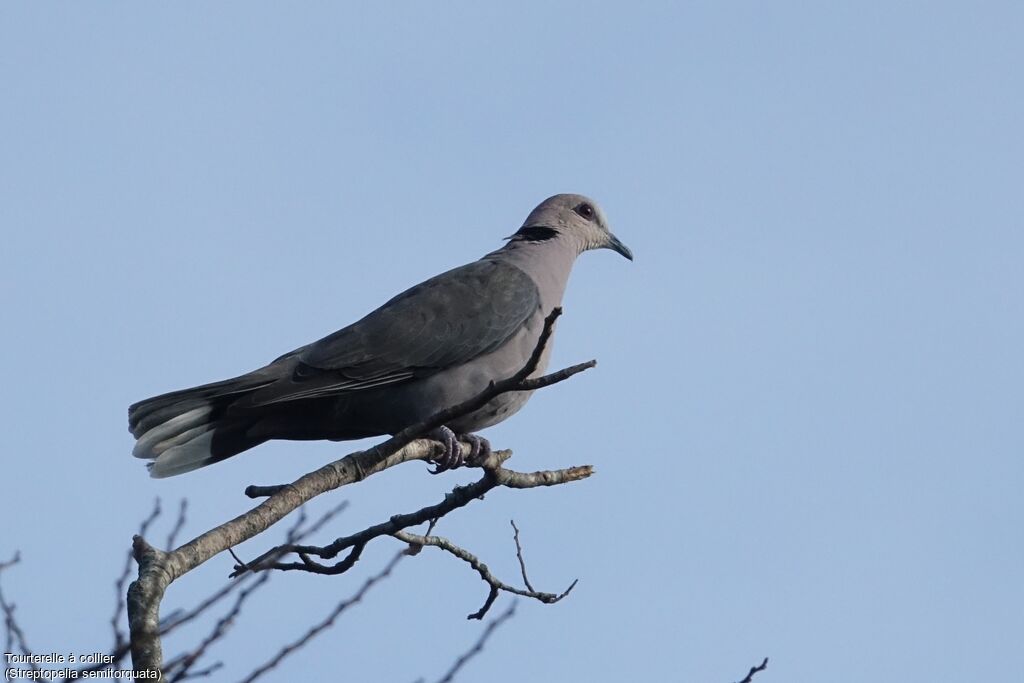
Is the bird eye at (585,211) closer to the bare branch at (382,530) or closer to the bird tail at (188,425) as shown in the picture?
the bird tail at (188,425)

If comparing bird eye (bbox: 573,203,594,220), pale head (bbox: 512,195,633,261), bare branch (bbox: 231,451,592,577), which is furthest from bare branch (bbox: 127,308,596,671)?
bird eye (bbox: 573,203,594,220)

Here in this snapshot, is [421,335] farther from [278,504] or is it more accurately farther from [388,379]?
[278,504]

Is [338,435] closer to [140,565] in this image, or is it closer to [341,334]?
[341,334]

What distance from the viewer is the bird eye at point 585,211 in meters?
7.35

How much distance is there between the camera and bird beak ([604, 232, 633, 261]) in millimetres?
7508

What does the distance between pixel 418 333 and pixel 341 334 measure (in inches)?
14.0

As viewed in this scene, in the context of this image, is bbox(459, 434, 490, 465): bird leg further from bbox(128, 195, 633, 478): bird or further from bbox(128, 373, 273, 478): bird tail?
bbox(128, 373, 273, 478): bird tail

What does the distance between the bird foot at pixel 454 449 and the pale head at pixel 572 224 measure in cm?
178

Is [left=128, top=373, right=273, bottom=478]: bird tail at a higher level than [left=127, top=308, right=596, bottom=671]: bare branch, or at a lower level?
higher

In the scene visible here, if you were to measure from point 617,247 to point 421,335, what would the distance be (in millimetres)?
1940

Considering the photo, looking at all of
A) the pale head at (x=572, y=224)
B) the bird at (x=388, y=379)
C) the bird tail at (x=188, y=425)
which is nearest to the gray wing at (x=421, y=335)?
the bird at (x=388, y=379)

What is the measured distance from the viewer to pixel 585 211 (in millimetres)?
7387

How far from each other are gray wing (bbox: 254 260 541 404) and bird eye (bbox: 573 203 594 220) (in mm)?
1069

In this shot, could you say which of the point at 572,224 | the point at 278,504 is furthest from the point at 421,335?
the point at 278,504
